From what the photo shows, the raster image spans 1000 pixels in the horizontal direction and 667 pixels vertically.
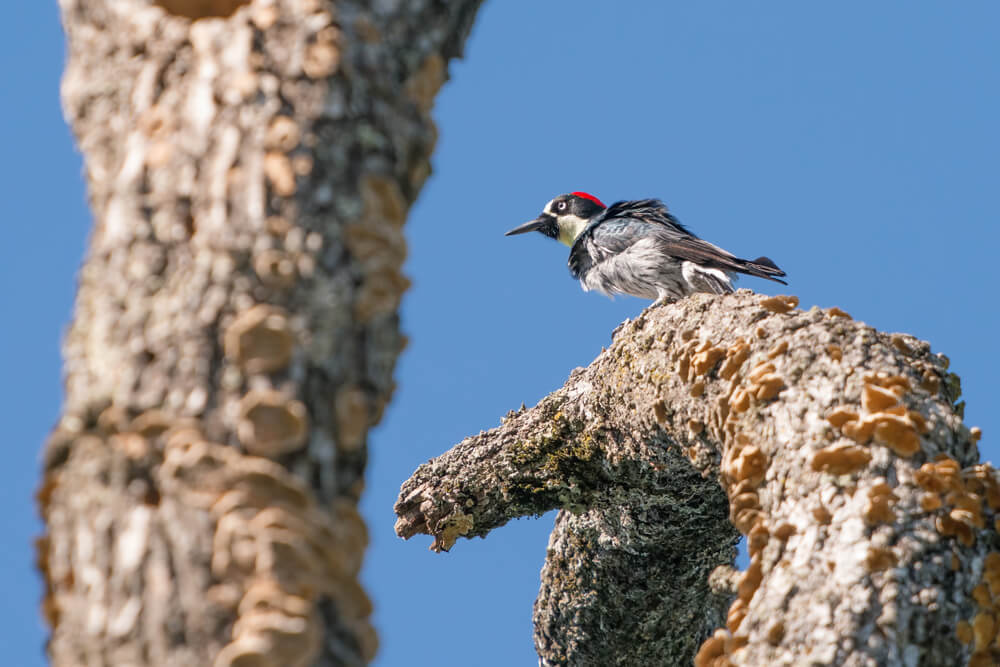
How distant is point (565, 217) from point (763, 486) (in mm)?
7091

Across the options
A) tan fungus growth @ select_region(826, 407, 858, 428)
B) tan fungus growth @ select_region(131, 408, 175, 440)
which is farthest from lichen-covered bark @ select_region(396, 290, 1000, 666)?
tan fungus growth @ select_region(131, 408, 175, 440)

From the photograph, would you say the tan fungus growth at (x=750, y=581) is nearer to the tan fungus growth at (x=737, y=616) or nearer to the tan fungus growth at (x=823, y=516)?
the tan fungus growth at (x=737, y=616)

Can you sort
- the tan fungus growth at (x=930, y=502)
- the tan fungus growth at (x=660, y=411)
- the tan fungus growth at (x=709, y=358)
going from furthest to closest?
the tan fungus growth at (x=660, y=411) → the tan fungus growth at (x=709, y=358) → the tan fungus growth at (x=930, y=502)

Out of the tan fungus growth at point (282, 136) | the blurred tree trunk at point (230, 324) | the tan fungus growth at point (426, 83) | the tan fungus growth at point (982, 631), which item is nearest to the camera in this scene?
the blurred tree trunk at point (230, 324)

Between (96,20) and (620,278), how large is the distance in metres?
5.79

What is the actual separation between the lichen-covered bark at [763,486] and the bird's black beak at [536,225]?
4879 mm

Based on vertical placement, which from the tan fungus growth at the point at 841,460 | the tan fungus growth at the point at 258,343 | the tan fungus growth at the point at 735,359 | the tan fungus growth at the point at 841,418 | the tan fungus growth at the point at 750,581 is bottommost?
the tan fungus growth at the point at 258,343

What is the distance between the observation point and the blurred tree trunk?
1.73 m

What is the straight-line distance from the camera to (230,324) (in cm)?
186

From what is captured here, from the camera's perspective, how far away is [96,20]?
221 cm

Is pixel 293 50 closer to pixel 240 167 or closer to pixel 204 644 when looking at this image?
pixel 240 167

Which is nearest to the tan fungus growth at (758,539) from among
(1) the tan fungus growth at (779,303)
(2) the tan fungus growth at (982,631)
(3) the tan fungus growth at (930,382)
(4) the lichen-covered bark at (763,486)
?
(4) the lichen-covered bark at (763,486)

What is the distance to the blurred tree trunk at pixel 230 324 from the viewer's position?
5.67 ft

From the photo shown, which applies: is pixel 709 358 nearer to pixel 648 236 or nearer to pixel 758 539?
pixel 758 539
